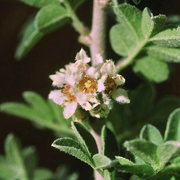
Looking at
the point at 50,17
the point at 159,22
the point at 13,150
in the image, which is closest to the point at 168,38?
the point at 159,22

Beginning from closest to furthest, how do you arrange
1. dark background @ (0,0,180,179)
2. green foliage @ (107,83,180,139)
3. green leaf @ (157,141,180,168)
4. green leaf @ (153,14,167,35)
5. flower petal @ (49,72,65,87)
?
green leaf @ (157,141,180,168)
green leaf @ (153,14,167,35)
flower petal @ (49,72,65,87)
green foliage @ (107,83,180,139)
dark background @ (0,0,180,179)

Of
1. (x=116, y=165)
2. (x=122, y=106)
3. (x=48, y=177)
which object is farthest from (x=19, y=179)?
(x=116, y=165)

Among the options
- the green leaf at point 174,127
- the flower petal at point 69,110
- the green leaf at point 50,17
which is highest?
the green leaf at point 50,17

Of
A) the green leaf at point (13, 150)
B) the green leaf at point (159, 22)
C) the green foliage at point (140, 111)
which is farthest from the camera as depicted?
the green leaf at point (13, 150)

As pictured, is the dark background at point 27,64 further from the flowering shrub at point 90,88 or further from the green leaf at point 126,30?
the flowering shrub at point 90,88

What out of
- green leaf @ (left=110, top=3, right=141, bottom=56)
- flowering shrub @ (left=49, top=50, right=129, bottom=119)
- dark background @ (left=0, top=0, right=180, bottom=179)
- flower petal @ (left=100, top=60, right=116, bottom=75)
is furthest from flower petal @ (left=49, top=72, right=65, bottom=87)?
dark background @ (left=0, top=0, right=180, bottom=179)

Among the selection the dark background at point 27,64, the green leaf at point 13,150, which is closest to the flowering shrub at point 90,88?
the green leaf at point 13,150

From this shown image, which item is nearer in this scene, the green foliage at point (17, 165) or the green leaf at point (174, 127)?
the green leaf at point (174, 127)

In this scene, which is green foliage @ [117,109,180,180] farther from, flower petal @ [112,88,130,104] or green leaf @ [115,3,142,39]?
green leaf @ [115,3,142,39]
